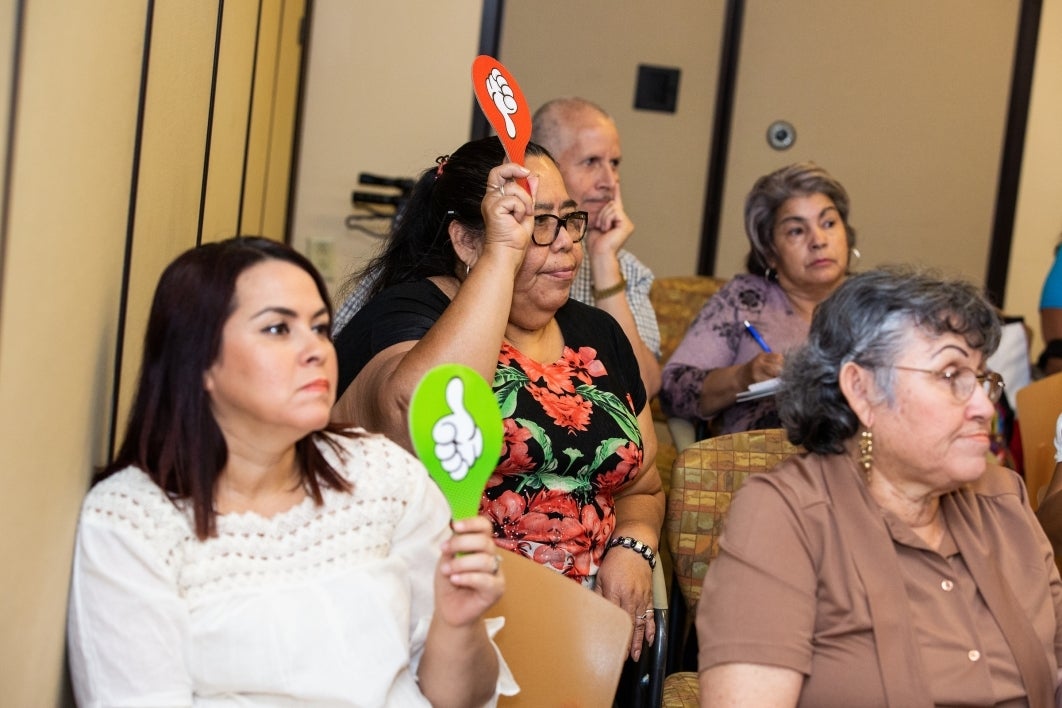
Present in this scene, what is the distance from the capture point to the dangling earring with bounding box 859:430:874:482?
1858 mm

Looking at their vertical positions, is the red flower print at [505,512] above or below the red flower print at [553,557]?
above

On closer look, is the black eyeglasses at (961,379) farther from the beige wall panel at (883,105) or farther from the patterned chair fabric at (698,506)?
the beige wall panel at (883,105)

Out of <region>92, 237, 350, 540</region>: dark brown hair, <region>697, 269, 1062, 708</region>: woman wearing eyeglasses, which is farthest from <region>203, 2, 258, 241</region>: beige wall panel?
<region>697, 269, 1062, 708</region>: woman wearing eyeglasses

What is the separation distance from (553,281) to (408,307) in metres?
0.27

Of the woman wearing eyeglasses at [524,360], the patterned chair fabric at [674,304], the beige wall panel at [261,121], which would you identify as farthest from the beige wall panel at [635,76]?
the woman wearing eyeglasses at [524,360]

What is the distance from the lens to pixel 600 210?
128 inches

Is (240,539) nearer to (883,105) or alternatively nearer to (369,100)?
(369,100)

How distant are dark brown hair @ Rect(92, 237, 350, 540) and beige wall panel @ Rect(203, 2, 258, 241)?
39.1 inches

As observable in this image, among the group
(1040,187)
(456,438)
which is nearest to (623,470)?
(456,438)

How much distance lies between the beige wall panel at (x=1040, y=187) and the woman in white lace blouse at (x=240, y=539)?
12.5 feet

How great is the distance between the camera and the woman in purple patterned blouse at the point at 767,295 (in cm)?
323

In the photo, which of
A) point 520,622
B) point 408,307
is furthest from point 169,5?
point 520,622

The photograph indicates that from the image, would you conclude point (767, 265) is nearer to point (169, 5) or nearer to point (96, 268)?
point (169, 5)

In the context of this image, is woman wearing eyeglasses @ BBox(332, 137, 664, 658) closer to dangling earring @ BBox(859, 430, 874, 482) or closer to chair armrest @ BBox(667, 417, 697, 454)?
dangling earring @ BBox(859, 430, 874, 482)
